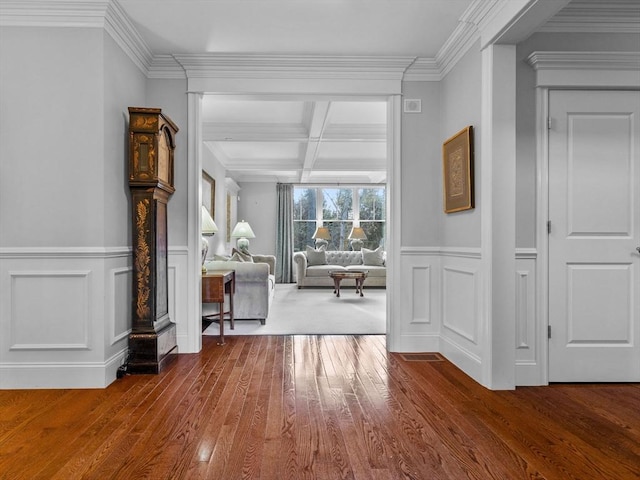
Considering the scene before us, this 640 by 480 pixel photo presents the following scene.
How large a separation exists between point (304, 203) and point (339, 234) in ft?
3.83

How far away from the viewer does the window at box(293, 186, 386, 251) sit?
10289 millimetres

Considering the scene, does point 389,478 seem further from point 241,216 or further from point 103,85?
point 241,216

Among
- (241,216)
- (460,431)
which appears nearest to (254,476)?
(460,431)

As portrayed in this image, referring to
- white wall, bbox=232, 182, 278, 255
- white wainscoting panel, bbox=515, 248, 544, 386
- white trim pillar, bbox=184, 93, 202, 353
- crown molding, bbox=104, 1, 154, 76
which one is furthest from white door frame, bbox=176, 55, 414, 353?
white wall, bbox=232, 182, 278, 255

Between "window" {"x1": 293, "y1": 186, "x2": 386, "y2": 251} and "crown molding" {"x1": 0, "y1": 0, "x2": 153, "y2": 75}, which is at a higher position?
"crown molding" {"x1": 0, "y1": 0, "x2": 153, "y2": 75}

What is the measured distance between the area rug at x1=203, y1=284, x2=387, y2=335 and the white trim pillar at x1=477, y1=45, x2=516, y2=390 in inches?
69.2

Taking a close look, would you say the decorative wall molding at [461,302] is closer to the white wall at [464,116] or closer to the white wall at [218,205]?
the white wall at [464,116]

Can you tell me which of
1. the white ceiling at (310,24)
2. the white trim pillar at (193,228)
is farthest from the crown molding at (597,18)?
the white trim pillar at (193,228)

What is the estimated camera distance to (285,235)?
1009 centimetres

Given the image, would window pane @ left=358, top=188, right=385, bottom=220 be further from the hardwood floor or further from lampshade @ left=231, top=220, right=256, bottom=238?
the hardwood floor

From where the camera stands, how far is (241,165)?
8359 mm

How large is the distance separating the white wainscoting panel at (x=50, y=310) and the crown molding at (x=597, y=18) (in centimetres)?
360

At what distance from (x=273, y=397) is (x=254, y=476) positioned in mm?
865

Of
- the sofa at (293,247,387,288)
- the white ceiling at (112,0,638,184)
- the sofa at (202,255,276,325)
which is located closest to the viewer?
the white ceiling at (112,0,638,184)
